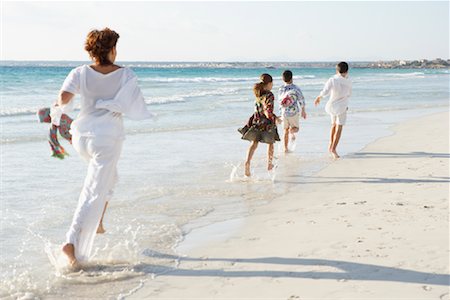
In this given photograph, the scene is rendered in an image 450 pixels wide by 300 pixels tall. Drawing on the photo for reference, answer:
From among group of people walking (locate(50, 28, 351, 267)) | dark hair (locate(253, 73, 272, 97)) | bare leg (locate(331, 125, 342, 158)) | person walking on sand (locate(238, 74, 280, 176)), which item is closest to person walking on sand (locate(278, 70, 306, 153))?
bare leg (locate(331, 125, 342, 158))

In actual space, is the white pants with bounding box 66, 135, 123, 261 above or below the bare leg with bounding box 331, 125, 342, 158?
above

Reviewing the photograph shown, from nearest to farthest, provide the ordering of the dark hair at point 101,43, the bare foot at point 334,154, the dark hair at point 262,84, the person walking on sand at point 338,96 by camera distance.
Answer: the dark hair at point 101,43 → the dark hair at point 262,84 → the bare foot at point 334,154 → the person walking on sand at point 338,96

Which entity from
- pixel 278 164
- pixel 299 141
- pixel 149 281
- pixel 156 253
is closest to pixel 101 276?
pixel 149 281

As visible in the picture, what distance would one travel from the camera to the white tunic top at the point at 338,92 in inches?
425

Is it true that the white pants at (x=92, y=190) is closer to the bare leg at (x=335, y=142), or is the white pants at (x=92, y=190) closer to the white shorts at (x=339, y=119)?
the bare leg at (x=335, y=142)

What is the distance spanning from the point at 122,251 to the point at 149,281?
806 millimetres

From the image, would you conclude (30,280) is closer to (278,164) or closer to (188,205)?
(188,205)

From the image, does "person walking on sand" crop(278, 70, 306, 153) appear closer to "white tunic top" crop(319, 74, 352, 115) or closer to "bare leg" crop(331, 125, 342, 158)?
"white tunic top" crop(319, 74, 352, 115)

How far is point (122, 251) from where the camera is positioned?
17.7 ft

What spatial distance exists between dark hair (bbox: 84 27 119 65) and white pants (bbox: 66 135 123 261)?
63cm

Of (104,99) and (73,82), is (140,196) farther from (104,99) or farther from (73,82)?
(73,82)

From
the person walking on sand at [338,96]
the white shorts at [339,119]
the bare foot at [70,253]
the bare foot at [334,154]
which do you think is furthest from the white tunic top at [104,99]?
the white shorts at [339,119]

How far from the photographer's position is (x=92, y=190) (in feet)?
16.1

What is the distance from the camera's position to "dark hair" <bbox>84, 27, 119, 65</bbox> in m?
4.71
